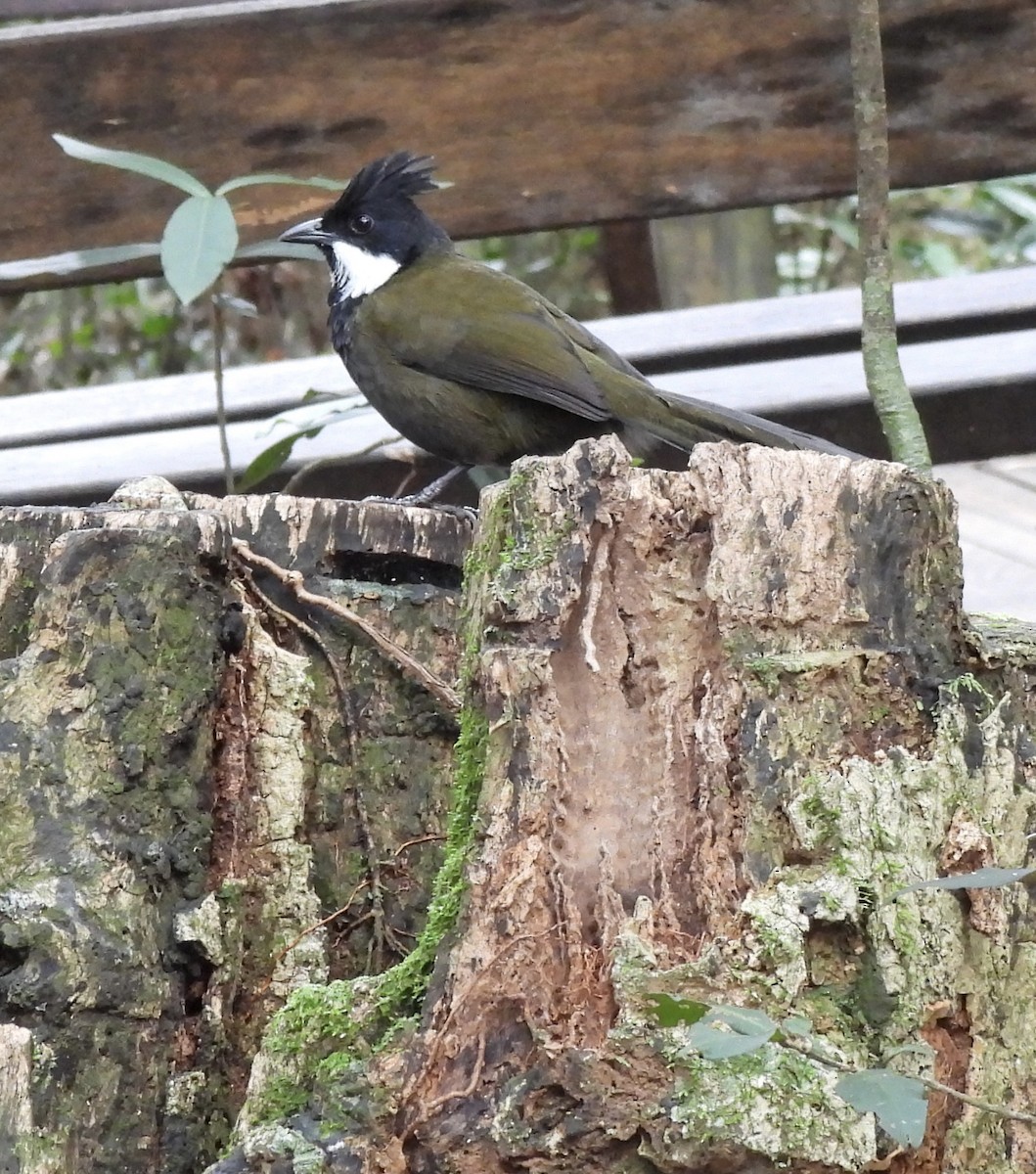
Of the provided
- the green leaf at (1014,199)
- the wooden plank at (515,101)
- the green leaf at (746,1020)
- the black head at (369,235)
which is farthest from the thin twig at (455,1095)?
the green leaf at (1014,199)

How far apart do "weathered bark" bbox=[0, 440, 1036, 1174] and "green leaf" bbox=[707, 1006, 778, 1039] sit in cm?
18

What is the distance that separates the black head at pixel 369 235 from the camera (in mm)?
3848

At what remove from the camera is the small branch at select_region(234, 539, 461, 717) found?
7.34 ft

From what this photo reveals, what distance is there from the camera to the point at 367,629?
2.26 meters

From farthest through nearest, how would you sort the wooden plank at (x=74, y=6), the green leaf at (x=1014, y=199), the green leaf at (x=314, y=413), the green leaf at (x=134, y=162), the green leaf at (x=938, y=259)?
the green leaf at (x=938, y=259), the green leaf at (x=1014, y=199), the wooden plank at (x=74, y=6), the green leaf at (x=314, y=413), the green leaf at (x=134, y=162)

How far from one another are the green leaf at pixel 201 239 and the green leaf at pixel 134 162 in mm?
34

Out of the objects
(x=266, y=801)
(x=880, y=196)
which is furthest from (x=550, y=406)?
(x=266, y=801)

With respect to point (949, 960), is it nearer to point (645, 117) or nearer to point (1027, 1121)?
point (1027, 1121)

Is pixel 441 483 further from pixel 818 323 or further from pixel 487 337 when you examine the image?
pixel 818 323

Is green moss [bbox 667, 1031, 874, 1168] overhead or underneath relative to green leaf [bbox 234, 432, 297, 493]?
underneath

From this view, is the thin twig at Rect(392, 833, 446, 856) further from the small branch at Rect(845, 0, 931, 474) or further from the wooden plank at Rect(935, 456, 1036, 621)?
the wooden plank at Rect(935, 456, 1036, 621)

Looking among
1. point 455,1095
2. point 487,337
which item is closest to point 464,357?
point 487,337

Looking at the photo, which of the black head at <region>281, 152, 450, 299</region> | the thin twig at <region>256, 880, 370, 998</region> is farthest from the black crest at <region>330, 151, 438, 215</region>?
the thin twig at <region>256, 880, 370, 998</region>

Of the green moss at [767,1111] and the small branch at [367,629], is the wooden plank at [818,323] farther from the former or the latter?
the green moss at [767,1111]
